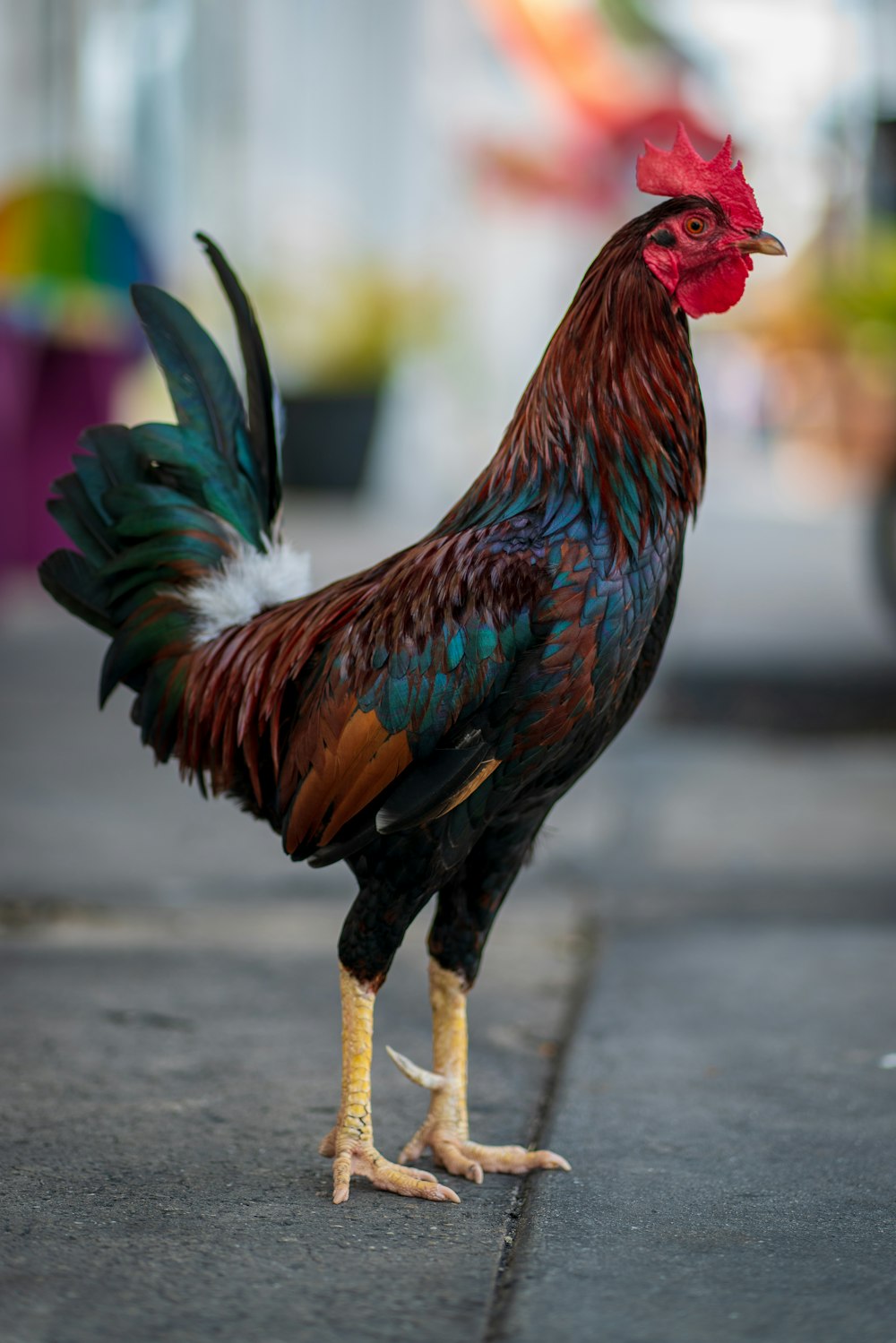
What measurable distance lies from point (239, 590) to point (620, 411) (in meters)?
0.90

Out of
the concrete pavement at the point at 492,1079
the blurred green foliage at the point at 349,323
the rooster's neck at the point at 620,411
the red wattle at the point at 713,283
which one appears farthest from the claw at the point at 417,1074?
the blurred green foliage at the point at 349,323

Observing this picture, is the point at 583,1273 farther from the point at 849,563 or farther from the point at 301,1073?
the point at 849,563

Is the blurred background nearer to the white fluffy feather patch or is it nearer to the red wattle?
the white fluffy feather patch

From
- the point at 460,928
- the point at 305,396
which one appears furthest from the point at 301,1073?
the point at 305,396

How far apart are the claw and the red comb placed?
5.37ft

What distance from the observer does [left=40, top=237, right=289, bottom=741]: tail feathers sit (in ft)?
10.8

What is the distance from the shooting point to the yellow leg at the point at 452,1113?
10.4 feet

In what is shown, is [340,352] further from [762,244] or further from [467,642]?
[467,642]

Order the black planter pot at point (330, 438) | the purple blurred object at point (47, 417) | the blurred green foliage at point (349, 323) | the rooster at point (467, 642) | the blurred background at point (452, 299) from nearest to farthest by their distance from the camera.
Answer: the rooster at point (467, 642)
the blurred background at point (452, 299)
the purple blurred object at point (47, 417)
the blurred green foliage at point (349, 323)
the black planter pot at point (330, 438)

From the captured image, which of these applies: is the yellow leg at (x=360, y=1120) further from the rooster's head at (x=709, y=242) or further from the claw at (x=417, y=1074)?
the rooster's head at (x=709, y=242)

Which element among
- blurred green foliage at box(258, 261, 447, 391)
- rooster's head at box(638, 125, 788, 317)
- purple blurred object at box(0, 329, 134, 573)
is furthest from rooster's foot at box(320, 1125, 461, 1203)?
blurred green foliage at box(258, 261, 447, 391)

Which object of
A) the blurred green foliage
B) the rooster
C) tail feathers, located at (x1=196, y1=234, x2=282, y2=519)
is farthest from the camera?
the blurred green foliage

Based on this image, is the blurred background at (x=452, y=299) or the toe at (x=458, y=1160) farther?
the blurred background at (x=452, y=299)

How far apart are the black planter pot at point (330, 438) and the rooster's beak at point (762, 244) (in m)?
13.1
